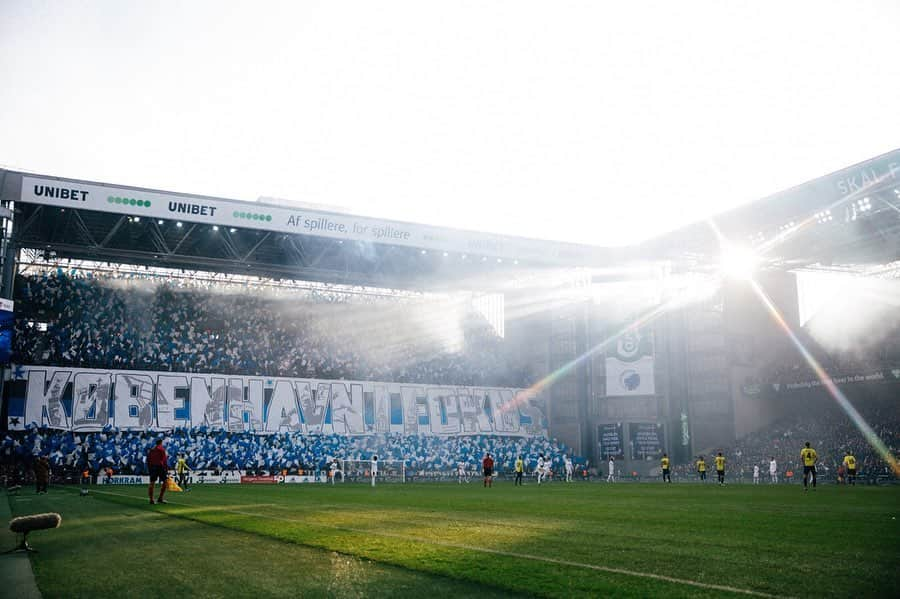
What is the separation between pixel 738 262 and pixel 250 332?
3139cm

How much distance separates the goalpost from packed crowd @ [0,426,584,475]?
523mm

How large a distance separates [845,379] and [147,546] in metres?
42.8

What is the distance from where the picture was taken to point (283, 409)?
44.5 metres

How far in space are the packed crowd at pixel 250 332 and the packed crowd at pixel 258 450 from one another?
4402mm

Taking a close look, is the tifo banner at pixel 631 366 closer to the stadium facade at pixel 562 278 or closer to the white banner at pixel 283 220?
the stadium facade at pixel 562 278

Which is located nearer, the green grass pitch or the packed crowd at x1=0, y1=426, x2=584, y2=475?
the green grass pitch

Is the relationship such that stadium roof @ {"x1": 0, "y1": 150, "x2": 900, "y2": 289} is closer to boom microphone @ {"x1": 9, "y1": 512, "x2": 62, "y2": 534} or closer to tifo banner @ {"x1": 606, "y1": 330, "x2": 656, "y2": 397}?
tifo banner @ {"x1": 606, "y1": 330, "x2": 656, "y2": 397}

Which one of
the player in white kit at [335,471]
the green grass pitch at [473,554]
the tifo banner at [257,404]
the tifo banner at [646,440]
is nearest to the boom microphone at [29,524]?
the green grass pitch at [473,554]

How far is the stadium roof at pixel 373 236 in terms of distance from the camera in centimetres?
3512

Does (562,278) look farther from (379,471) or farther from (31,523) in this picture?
(31,523)

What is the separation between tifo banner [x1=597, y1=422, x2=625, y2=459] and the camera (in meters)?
49.0

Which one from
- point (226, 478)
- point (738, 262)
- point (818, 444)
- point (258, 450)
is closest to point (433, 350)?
point (258, 450)

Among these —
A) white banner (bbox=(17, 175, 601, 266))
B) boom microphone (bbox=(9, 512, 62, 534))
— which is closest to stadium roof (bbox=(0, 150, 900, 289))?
white banner (bbox=(17, 175, 601, 266))

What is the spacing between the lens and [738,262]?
149 feet
